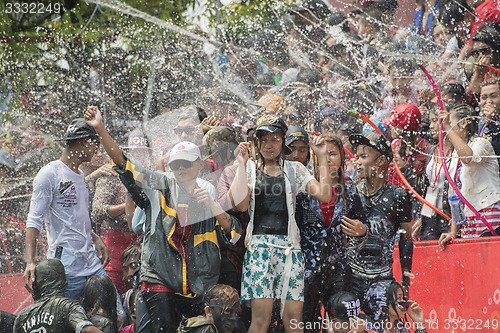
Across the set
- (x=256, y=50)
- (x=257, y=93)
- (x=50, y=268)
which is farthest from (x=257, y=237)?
(x=256, y=50)

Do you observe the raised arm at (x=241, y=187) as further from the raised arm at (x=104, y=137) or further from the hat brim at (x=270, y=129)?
the raised arm at (x=104, y=137)

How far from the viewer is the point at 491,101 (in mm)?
5789

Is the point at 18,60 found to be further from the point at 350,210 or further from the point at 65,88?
the point at 350,210

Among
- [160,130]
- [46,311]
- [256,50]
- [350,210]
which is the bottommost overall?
[46,311]

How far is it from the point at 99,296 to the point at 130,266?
968mm

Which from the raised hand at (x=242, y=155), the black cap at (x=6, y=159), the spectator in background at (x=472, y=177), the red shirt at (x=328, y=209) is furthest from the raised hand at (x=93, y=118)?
the black cap at (x=6, y=159)

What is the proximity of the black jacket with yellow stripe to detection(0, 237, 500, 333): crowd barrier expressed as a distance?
6.73ft

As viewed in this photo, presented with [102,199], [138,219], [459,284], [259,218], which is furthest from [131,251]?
[459,284]

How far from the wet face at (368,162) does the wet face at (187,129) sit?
1.76 meters

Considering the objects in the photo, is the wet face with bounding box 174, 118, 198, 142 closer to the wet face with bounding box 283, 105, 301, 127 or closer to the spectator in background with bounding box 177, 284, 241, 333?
the wet face with bounding box 283, 105, 301, 127

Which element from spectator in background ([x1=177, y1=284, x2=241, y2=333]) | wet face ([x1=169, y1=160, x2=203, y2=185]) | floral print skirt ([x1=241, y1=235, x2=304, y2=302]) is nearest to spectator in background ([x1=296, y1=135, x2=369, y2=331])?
floral print skirt ([x1=241, y1=235, x2=304, y2=302])

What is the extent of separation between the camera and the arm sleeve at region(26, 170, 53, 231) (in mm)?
5277

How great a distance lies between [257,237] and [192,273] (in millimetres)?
567

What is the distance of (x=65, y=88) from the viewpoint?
11.3 meters
